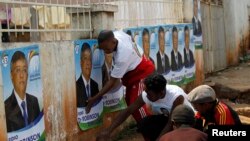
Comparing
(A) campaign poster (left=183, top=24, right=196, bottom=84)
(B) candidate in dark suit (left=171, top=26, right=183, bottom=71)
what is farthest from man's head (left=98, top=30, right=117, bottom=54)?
(A) campaign poster (left=183, top=24, right=196, bottom=84)

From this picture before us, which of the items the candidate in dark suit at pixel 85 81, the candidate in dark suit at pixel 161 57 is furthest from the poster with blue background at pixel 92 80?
the candidate in dark suit at pixel 161 57

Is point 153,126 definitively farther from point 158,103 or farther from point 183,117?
point 183,117

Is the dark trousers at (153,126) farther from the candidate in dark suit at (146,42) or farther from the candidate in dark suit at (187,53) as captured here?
the candidate in dark suit at (187,53)

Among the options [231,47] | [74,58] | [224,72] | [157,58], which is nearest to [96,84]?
[74,58]

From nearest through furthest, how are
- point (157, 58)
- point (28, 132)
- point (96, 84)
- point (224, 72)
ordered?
point (28, 132)
point (96, 84)
point (157, 58)
point (224, 72)

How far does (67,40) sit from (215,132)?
2965 mm

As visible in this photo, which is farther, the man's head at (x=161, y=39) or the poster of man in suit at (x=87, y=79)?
the man's head at (x=161, y=39)

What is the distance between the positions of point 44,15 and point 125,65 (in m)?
1.08

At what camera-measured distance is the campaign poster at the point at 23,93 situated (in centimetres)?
454

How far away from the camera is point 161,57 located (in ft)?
26.6

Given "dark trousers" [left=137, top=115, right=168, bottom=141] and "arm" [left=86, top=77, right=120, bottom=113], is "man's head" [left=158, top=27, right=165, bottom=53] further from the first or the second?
"dark trousers" [left=137, top=115, right=168, bottom=141]

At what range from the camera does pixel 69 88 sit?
5.54 meters

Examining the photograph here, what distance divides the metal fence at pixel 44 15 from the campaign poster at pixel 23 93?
283 mm

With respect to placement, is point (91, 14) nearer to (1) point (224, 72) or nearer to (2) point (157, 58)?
(2) point (157, 58)
